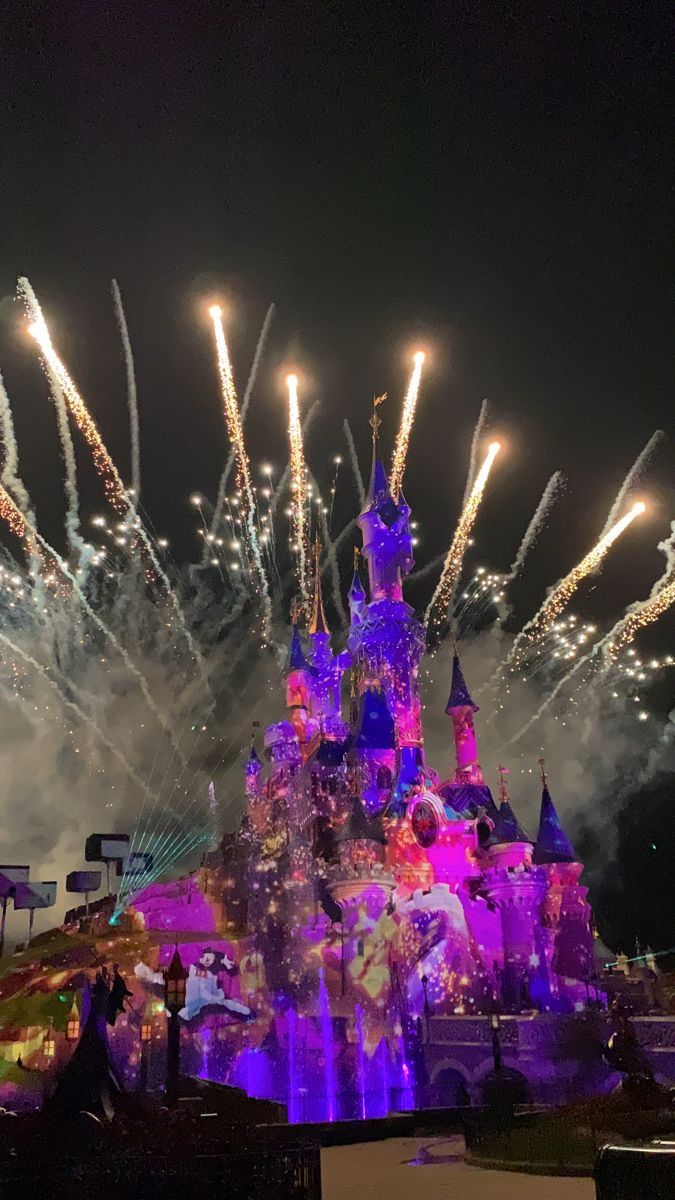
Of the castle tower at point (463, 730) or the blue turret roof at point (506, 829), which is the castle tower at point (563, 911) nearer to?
the blue turret roof at point (506, 829)

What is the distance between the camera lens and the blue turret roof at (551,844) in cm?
4344

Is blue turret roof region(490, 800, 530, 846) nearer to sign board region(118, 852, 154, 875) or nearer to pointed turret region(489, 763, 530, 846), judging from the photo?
pointed turret region(489, 763, 530, 846)

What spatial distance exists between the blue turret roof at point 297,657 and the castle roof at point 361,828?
15023mm

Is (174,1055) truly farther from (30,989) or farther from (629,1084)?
(30,989)

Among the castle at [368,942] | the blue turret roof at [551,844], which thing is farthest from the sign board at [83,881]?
the blue turret roof at [551,844]

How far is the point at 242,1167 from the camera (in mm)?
9352

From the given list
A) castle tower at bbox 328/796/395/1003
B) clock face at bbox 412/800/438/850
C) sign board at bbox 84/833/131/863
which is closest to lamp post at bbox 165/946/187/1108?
castle tower at bbox 328/796/395/1003

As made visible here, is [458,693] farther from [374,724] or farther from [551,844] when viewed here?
[551,844]

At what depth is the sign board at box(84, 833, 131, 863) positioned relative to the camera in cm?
6159

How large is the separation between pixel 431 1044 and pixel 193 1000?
12.4 metres

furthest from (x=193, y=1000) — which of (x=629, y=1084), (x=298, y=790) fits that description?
(x=629, y=1084)

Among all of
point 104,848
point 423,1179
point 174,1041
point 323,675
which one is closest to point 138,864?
point 104,848

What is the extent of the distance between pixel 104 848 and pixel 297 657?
68.0 ft

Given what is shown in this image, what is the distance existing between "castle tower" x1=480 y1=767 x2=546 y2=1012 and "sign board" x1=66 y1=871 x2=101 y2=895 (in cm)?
3224
